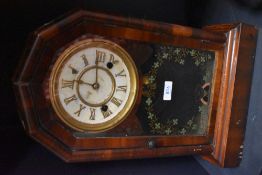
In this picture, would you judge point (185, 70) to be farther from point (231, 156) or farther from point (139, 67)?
point (231, 156)

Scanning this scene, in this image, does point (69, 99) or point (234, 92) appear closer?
point (69, 99)

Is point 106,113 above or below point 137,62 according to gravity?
below

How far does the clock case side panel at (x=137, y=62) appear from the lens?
2.92 ft

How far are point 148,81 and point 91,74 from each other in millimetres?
178

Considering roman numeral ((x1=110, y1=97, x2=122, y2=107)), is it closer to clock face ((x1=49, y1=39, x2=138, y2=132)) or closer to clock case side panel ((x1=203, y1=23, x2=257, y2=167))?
clock face ((x1=49, y1=39, x2=138, y2=132))

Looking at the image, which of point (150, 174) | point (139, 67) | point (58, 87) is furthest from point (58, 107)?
point (150, 174)

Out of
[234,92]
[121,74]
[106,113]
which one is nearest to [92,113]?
[106,113]

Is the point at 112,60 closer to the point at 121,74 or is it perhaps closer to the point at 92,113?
the point at 121,74

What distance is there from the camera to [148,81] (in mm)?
1012

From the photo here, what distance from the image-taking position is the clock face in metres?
0.92

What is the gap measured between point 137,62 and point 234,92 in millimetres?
326

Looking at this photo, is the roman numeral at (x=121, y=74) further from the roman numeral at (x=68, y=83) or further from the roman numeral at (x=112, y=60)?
the roman numeral at (x=68, y=83)

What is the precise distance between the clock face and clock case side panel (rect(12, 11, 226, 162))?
0.03 metres

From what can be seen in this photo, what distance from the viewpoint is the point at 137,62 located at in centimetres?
99
